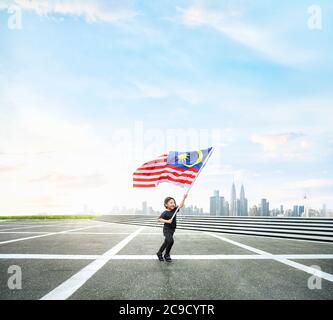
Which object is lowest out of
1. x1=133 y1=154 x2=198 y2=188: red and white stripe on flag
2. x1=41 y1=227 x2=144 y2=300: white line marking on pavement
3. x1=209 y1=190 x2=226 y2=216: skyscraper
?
x1=209 y1=190 x2=226 y2=216: skyscraper

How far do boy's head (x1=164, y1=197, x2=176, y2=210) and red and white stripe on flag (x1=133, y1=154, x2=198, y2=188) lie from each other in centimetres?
196

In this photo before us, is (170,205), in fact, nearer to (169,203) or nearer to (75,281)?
(169,203)

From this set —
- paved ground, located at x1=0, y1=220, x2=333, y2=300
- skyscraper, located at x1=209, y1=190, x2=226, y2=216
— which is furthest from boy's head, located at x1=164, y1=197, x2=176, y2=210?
skyscraper, located at x1=209, y1=190, x2=226, y2=216

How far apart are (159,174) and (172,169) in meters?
0.60

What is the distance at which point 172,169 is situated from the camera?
802cm

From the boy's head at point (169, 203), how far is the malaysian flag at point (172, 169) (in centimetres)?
162

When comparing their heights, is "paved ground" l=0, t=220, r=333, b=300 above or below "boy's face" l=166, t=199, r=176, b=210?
below

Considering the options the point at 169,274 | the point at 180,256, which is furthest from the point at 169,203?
the point at 180,256

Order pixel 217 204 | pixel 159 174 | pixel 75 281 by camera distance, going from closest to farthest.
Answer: pixel 75 281, pixel 159 174, pixel 217 204

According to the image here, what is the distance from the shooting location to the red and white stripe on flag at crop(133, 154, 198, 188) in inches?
301

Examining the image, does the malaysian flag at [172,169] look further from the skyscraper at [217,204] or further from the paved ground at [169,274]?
the skyscraper at [217,204]

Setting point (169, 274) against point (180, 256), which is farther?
point (180, 256)

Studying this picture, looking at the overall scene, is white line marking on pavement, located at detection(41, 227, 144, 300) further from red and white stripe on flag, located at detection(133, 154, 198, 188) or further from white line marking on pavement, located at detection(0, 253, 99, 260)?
red and white stripe on flag, located at detection(133, 154, 198, 188)
